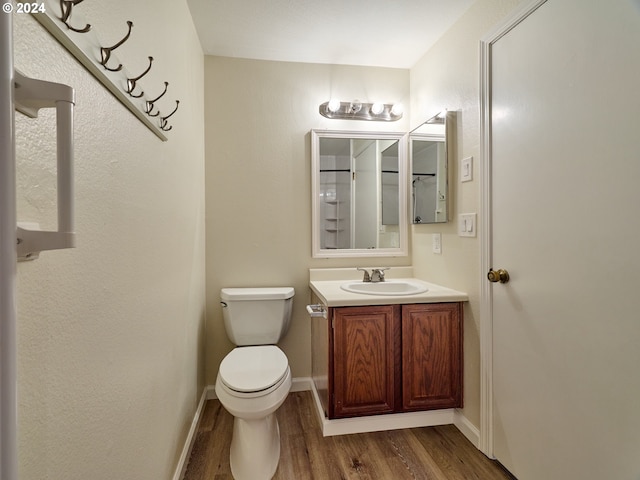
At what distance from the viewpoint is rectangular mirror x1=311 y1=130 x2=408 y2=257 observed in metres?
2.34

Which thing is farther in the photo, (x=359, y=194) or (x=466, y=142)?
(x=359, y=194)

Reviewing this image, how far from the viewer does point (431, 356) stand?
1.79 m

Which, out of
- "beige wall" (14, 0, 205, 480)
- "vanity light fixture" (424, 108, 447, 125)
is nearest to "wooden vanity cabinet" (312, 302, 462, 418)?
"beige wall" (14, 0, 205, 480)

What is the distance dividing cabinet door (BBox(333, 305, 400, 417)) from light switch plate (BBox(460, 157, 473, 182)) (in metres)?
0.81

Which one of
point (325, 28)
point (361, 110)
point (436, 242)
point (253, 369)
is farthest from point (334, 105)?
point (253, 369)

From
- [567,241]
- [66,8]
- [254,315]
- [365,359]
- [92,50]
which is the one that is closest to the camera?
[66,8]

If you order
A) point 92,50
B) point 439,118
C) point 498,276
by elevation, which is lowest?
point 498,276

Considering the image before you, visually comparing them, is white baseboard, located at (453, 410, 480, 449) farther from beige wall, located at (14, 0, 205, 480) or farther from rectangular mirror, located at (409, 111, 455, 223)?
beige wall, located at (14, 0, 205, 480)

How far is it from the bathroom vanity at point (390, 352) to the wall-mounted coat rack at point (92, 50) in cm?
120

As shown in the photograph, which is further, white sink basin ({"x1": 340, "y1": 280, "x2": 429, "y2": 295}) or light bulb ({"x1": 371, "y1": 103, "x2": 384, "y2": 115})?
light bulb ({"x1": 371, "y1": 103, "x2": 384, "y2": 115})

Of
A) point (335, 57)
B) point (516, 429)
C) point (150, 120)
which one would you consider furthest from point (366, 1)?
point (516, 429)

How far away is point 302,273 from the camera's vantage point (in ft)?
7.66

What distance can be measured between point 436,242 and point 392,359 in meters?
0.80

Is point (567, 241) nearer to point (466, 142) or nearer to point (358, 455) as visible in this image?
point (466, 142)
